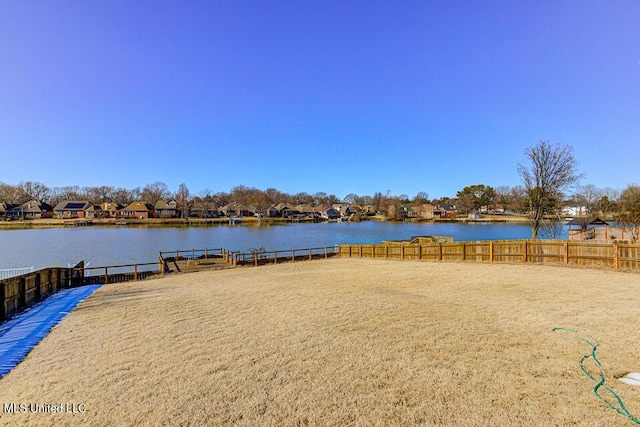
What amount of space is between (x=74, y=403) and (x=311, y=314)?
18.6 feet

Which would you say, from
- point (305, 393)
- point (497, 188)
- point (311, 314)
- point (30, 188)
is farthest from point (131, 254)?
point (497, 188)

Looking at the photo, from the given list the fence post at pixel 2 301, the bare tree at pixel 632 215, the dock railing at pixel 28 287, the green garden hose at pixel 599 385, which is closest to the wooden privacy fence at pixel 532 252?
the green garden hose at pixel 599 385

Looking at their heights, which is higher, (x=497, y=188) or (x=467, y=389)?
(x=497, y=188)

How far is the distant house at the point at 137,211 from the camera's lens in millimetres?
105562

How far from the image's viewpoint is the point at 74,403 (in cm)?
527

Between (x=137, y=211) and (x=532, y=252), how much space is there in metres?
112

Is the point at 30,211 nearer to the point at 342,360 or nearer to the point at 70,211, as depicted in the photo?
the point at 70,211

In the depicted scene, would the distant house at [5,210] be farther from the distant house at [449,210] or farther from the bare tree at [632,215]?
the distant house at [449,210]

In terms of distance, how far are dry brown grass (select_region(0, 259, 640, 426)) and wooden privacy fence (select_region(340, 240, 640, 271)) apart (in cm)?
452

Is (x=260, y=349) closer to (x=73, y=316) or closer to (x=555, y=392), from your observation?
(x=555, y=392)

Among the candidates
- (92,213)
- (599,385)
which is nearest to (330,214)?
(92,213)

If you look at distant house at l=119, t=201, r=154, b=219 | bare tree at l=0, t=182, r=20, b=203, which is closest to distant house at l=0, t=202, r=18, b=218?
bare tree at l=0, t=182, r=20, b=203

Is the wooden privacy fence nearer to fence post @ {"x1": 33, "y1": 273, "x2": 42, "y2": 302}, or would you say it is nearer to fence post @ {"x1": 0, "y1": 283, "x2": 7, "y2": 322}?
fence post @ {"x1": 33, "y1": 273, "x2": 42, "y2": 302}

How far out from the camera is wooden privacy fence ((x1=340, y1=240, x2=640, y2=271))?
1532 centimetres
